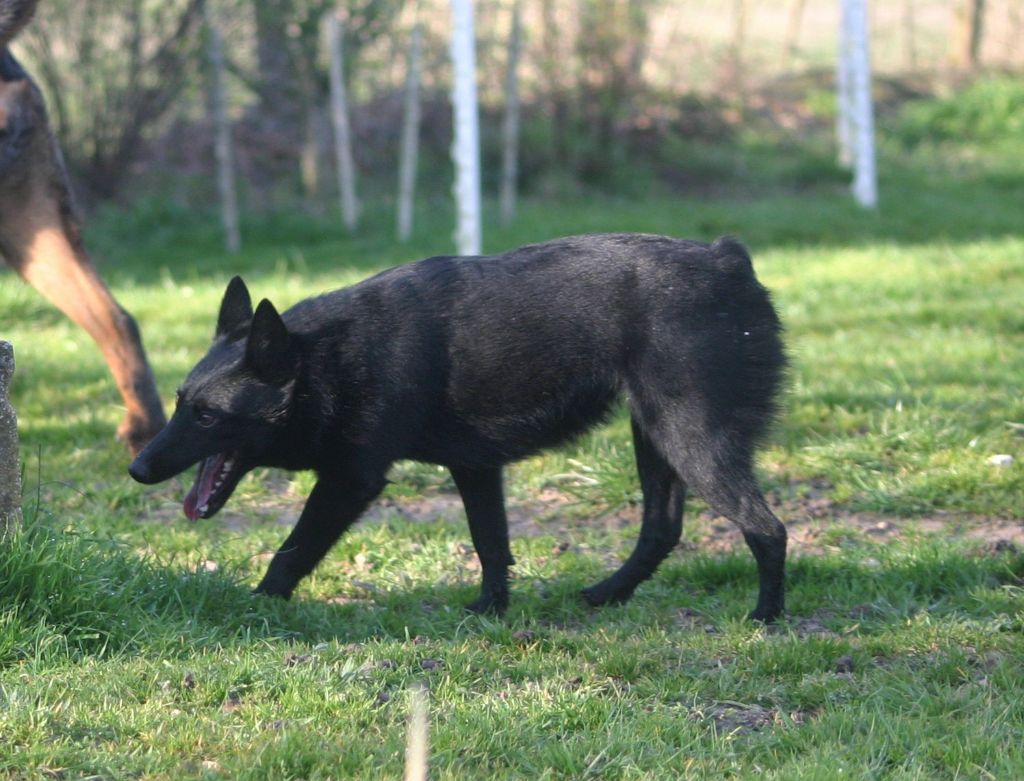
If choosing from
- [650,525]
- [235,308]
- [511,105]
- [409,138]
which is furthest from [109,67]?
[650,525]

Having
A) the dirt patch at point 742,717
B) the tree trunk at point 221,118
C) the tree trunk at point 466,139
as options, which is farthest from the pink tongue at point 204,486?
the tree trunk at point 221,118

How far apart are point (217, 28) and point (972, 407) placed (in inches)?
303

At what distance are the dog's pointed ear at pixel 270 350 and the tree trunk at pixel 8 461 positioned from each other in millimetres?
705

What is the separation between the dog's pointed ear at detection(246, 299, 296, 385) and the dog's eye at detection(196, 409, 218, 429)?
19 cm

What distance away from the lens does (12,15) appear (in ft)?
17.8

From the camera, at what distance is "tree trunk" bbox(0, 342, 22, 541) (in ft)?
12.9

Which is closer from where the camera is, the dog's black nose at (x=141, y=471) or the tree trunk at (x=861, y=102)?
the dog's black nose at (x=141, y=471)

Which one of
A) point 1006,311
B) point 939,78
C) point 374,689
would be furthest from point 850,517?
point 939,78

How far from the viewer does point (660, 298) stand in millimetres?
4188

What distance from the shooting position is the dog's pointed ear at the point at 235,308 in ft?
14.4

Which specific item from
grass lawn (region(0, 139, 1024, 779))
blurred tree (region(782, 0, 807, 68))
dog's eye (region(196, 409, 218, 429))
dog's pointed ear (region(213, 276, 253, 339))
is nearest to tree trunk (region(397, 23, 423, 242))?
grass lawn (region(0, 139, 1024, 779))

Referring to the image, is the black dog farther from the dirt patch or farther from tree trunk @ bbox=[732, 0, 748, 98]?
tree trunk @ bbox=[732, 0, 748, 98]

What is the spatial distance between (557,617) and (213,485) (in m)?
1.21

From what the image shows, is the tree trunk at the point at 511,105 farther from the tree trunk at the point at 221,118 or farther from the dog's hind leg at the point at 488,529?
the dog's hind leg at the point at 488,529
